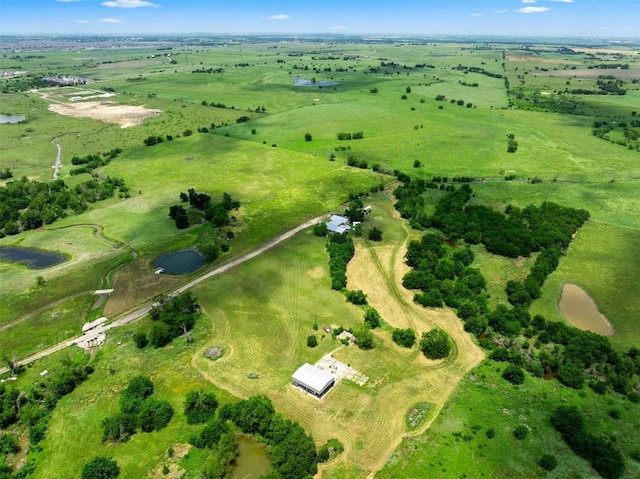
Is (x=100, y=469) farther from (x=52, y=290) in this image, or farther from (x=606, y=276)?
(x=606, y=276)

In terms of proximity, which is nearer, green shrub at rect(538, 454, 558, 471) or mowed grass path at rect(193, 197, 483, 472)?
green shrub at rect(538, 454, 558, 471)

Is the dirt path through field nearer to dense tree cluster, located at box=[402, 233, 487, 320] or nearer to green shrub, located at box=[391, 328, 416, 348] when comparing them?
dense tree cluster, located at box=[402, 233, 487, 320]

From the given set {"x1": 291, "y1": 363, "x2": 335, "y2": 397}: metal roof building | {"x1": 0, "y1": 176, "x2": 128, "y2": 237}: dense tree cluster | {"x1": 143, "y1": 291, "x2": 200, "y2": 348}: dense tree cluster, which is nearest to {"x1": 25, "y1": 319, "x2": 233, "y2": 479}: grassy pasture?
{"x1": 143, "y1": 291, "x2": 200, "y2": 348}: dense tree cluster

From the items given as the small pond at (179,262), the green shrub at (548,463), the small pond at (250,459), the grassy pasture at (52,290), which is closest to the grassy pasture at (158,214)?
the grassy pasture at (52,290)

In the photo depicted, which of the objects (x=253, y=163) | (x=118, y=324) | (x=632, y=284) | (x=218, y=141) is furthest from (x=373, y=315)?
(x=218, y=141)

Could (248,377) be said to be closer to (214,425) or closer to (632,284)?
(214,425)

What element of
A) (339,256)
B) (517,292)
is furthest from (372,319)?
(517,292)

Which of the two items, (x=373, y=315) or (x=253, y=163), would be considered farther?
(x=253, y=163)
